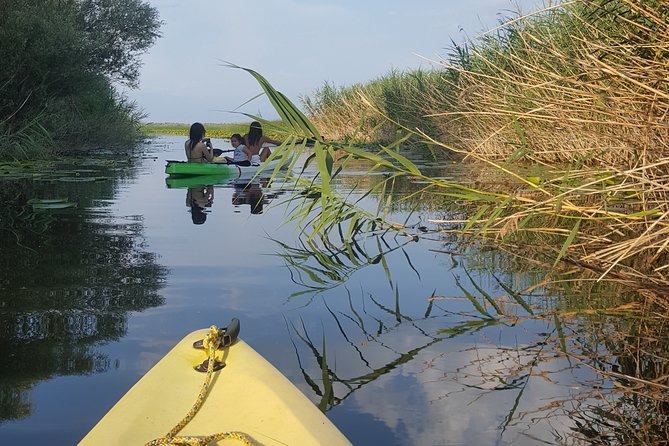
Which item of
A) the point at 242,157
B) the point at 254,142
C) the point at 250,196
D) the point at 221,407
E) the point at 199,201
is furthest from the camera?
the point at 254,142

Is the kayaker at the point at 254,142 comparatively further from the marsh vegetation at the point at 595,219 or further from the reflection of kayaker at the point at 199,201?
the marsh vegetation at the point at 595,219

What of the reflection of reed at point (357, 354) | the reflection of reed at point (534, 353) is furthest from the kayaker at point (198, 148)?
the reflection of reed at point (357, 354)

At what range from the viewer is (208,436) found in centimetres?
246

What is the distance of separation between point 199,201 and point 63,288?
6.40 meters

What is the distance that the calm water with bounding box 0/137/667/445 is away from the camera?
3.12m

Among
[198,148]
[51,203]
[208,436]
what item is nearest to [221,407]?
[208,436]

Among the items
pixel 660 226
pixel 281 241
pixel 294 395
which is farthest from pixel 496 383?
pixel 281 241

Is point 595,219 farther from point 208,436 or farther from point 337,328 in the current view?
point 208,436

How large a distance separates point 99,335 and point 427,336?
1.75m

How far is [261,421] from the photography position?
8.58 ft

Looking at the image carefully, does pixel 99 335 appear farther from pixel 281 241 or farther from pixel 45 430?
pixel 281 241

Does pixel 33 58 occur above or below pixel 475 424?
above

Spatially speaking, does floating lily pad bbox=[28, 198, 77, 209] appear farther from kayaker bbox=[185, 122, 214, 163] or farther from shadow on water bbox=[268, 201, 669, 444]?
shadow on water bbox=[268, 201, 669, 444]

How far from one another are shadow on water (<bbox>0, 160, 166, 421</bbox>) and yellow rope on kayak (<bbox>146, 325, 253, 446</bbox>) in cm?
84
